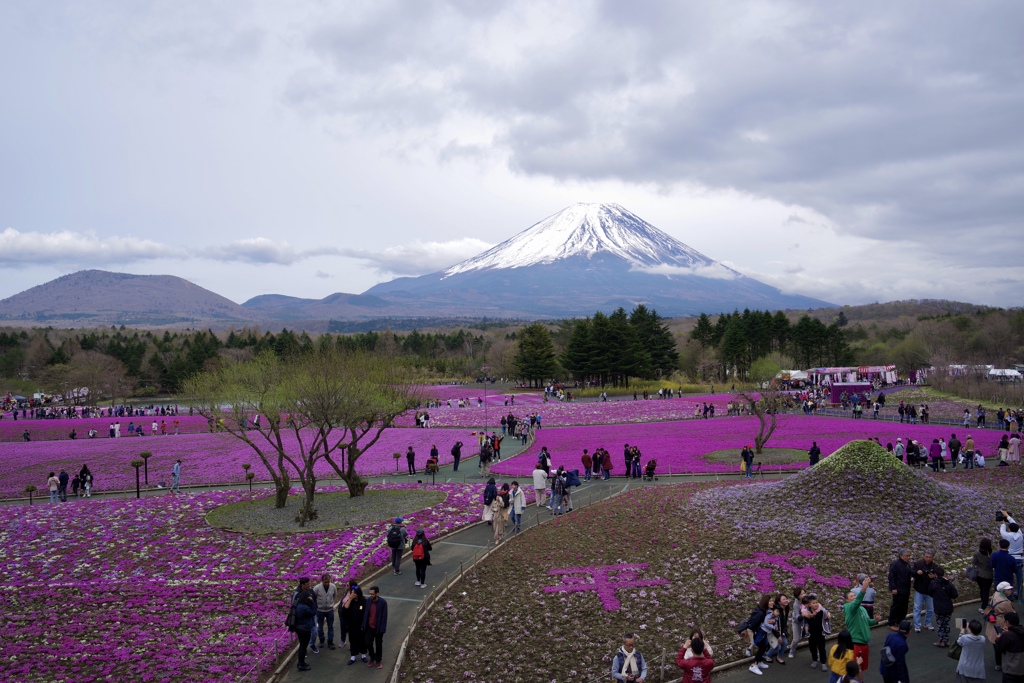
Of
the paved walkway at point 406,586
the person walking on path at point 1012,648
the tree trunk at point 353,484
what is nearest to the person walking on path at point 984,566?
the person walking on path at point 1012,648

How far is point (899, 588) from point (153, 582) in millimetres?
19078

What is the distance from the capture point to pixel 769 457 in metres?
34.3

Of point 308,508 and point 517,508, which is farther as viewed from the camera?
point 308,508

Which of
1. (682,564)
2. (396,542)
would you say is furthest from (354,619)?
(682,564)

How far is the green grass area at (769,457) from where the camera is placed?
33028 millimetres

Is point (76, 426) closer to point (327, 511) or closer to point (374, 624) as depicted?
point (327, 511)

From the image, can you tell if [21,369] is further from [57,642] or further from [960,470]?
[960,470]

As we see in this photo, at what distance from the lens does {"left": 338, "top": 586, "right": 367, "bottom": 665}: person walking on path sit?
13.8 meters

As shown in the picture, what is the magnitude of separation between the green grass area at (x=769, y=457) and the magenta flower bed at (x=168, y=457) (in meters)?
14.9

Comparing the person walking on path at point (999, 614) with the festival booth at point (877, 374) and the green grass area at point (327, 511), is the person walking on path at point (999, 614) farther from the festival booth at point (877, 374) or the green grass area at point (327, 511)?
the festival booth at point (877, 374)

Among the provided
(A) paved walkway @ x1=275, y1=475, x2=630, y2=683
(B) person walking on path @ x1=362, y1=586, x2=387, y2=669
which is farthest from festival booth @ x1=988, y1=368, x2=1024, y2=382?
(B) person walking on path @ x1=362, y1=586, x2=387, y2=669

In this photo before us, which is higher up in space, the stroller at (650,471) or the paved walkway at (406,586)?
the stroller at (650,471)

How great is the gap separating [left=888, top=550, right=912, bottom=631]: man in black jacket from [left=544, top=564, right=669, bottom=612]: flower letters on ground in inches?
194

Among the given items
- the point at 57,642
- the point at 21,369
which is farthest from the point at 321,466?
the point at 21,369
